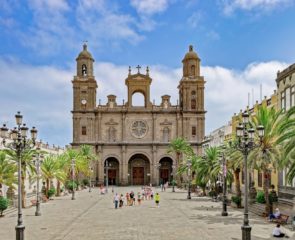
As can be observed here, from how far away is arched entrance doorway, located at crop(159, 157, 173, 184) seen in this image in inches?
3526

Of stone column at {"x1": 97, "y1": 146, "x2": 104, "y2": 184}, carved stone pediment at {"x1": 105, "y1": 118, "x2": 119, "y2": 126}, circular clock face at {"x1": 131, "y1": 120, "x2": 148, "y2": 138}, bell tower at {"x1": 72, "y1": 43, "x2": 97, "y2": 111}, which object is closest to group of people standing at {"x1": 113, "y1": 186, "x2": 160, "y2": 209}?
stone column at {"x1": 97, "y1": 146, "x2": 104, "y2": 184}

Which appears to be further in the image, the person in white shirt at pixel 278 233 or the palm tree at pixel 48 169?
the palm tree at pixel 48 169

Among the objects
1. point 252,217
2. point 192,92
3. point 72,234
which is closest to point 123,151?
point 192,92

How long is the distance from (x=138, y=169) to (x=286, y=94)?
54128 millimetres

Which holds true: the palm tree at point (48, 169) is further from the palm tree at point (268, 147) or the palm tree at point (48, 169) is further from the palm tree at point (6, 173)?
the palm tree at point (268, 147)

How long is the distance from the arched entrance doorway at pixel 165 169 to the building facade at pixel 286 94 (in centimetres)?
4797

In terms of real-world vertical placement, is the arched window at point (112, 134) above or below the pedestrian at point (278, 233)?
above

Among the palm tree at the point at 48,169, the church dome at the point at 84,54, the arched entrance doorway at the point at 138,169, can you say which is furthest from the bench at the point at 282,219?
the church dome at the point at 84,54

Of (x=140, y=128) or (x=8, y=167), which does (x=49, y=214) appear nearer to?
(x=8, y=167)

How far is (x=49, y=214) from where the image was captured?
115ft

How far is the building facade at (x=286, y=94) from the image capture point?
38.5m

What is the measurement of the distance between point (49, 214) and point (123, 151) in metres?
51.9

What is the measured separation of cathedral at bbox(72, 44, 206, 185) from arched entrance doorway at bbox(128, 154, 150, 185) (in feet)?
2.39

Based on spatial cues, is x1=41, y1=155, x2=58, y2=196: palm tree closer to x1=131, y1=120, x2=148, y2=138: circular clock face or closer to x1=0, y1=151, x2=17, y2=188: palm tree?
x1=0, y1=151, x2=17, y2=188: palm tree
